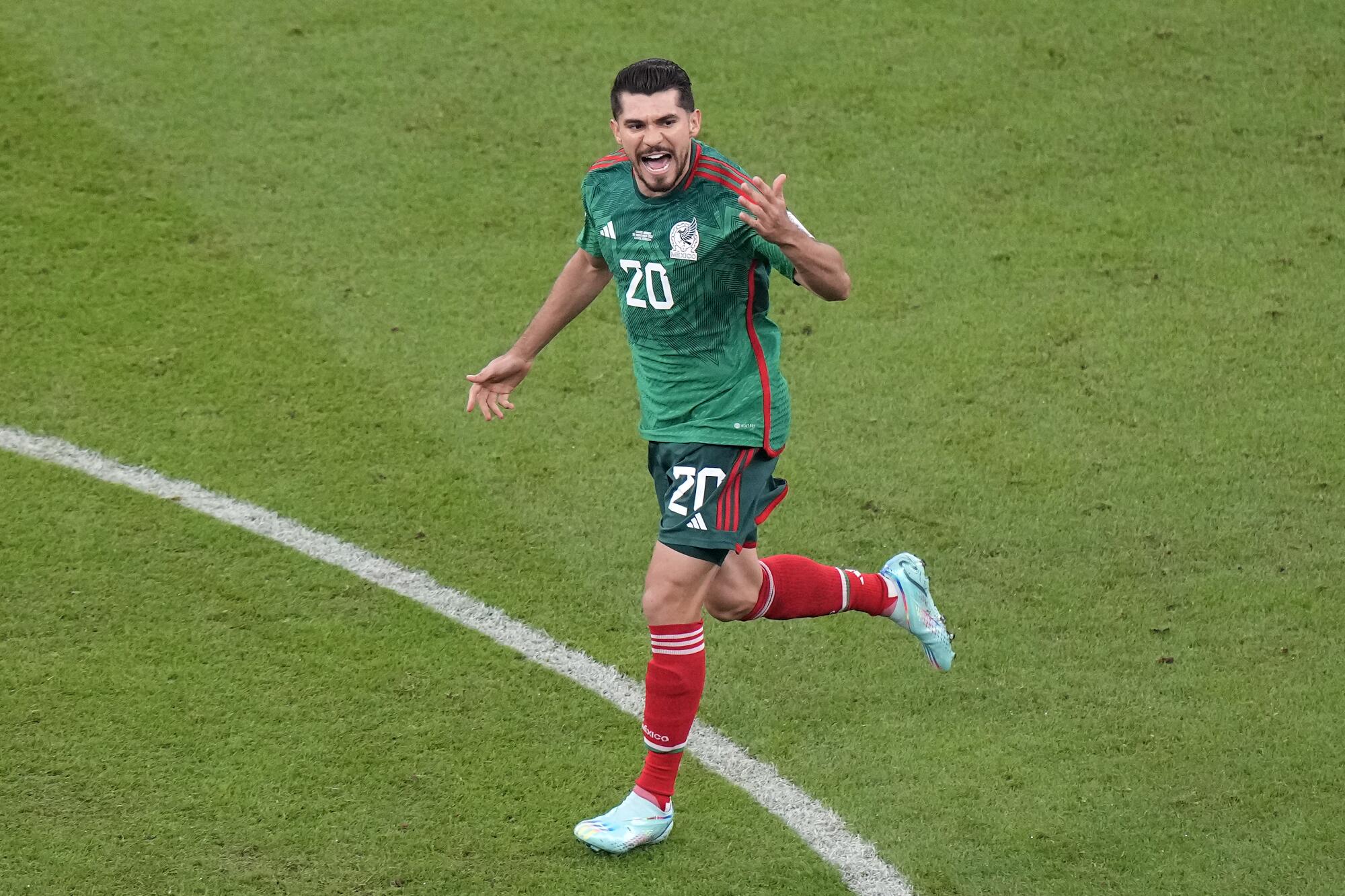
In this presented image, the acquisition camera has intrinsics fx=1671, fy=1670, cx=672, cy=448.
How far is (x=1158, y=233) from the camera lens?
7059 millimetres

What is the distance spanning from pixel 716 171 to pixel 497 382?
2.82 ft

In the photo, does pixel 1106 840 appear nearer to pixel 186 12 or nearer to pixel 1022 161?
pixel 1022 161

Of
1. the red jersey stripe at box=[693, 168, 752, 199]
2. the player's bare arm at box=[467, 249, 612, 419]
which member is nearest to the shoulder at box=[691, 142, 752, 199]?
the red jersey stripe at box=[693, 168, 752, 199]

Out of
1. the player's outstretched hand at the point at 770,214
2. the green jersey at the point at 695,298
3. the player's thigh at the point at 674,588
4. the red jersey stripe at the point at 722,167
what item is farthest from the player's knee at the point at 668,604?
the red jersey stripe at the point at 722,167

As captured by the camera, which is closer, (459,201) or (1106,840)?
(1106,840)

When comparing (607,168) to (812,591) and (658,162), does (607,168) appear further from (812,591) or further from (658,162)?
(812,591)

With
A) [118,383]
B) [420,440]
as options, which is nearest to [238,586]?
[420,440]

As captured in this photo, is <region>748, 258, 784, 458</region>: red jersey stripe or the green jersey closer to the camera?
the green jersey

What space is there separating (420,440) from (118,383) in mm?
1195

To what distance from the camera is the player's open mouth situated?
400cm

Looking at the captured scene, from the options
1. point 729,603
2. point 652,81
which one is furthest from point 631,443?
point 652,81

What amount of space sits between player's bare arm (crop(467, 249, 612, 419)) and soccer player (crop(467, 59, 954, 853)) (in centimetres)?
12

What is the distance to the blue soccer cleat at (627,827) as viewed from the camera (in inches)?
164

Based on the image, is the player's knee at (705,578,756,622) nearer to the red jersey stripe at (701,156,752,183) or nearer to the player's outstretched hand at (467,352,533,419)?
the player's outstretched hand at (467,352,533,419)
